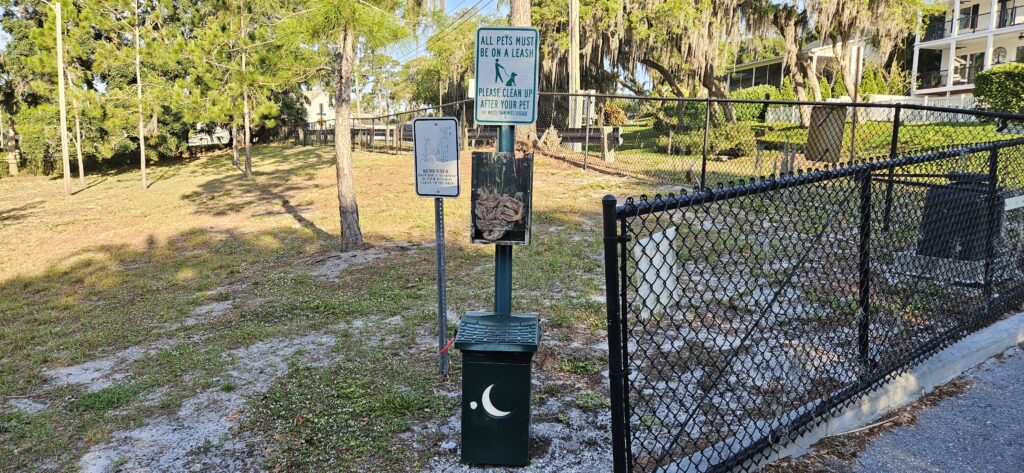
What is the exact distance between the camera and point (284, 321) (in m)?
A: 5.77

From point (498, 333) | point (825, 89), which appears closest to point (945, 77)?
point (825, 89)

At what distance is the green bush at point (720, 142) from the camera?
1452cm

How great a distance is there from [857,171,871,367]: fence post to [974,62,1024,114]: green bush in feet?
71.7

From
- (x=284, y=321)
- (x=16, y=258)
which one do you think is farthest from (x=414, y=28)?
(x=16, y=258)

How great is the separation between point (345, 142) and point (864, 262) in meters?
6.54

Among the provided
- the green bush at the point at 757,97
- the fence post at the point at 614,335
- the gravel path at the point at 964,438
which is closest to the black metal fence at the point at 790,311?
the fence post at the point at 614,335

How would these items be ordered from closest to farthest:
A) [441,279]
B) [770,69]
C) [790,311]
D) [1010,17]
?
1. [441,279]
2. [790,311]
3. [1010,17]
4. [770,69]

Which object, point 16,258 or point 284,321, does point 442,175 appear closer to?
point 284,321

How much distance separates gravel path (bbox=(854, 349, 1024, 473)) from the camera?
3053 millimetres

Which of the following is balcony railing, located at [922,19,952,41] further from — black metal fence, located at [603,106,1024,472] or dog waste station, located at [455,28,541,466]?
dog waste station, located at [455,28,541,466]

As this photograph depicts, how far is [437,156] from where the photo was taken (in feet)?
12.6

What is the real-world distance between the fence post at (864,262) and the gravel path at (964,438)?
17.1 inches

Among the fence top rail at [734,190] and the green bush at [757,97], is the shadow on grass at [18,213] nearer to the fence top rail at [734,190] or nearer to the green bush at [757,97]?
the fence top rail at [734,190]

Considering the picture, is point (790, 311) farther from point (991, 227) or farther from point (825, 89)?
point (825, 89)
